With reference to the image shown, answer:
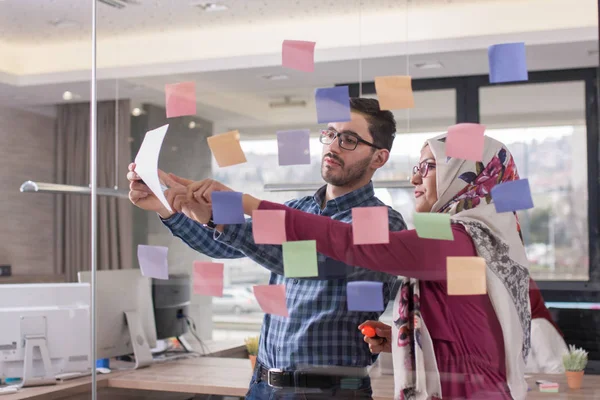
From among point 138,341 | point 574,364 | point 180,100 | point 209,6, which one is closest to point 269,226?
point 180,100

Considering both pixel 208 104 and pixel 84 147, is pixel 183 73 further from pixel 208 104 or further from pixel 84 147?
pixel 84 147

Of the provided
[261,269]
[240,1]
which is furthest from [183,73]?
[261,269]

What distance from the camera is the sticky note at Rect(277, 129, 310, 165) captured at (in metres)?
1.79

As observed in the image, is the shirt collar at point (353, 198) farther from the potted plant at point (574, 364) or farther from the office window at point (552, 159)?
the potted plant at point (574, 364)

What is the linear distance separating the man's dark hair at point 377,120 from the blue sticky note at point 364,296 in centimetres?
34

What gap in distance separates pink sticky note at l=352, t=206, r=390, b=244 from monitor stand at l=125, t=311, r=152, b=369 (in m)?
1.91

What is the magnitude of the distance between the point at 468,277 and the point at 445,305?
8 centimetres

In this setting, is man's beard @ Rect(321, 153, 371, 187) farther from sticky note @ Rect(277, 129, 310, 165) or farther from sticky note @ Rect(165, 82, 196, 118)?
sticky note @ Rect(165, 82, 196, 118)

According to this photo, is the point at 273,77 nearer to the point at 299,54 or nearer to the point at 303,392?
the point at 299,54

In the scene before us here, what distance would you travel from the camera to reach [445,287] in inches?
58.8

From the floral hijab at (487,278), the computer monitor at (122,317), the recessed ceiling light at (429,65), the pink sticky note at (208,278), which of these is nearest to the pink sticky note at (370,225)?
the floral hijab at (487,278)

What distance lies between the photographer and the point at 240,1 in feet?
7.25

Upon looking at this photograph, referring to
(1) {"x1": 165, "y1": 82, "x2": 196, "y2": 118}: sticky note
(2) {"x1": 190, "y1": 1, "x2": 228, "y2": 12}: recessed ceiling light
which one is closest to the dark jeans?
(1) {"x1": 165, "y1": 82, "x2": 196, "y2": 118}: sticky note

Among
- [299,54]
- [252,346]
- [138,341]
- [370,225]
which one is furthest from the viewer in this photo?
[138,341]
